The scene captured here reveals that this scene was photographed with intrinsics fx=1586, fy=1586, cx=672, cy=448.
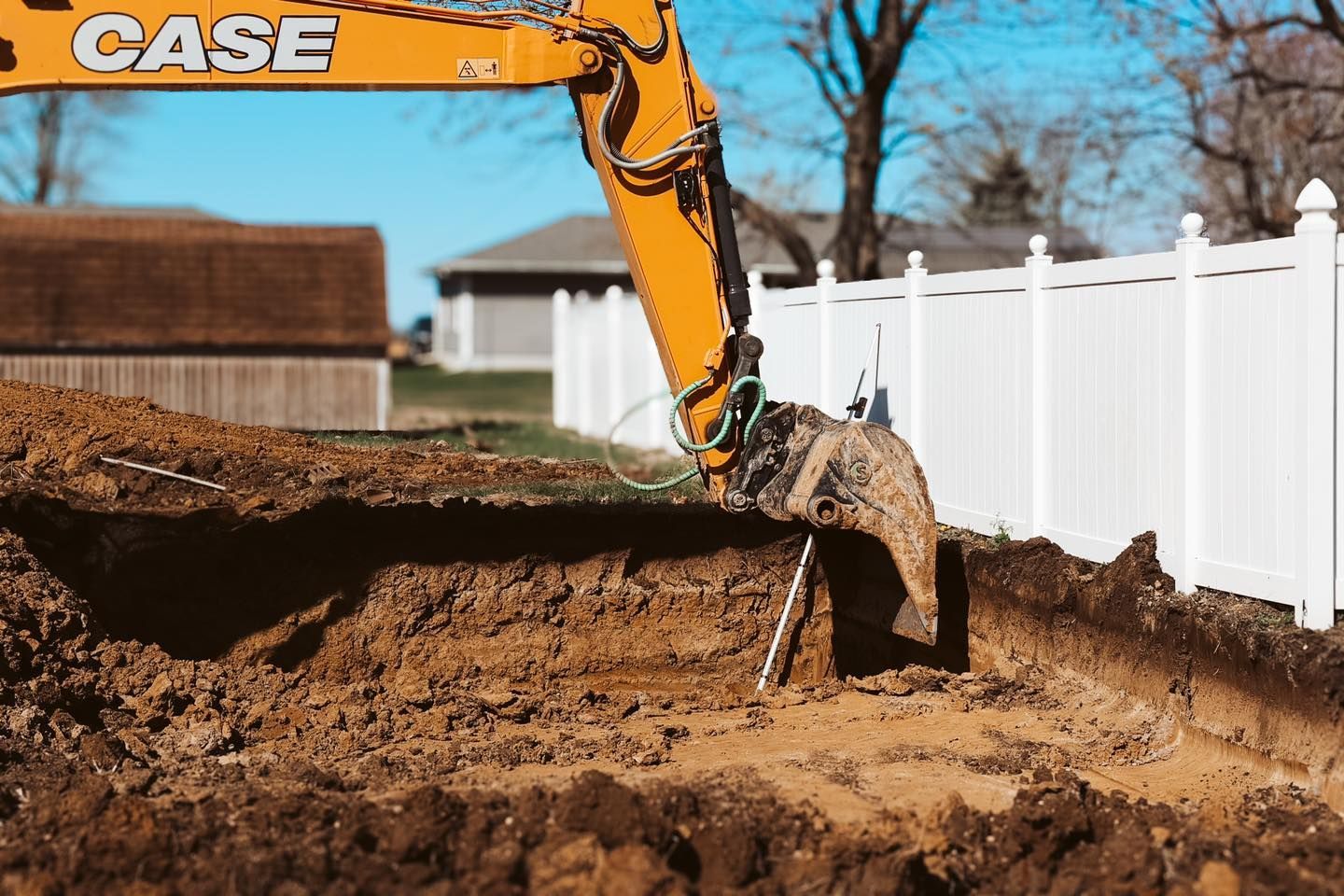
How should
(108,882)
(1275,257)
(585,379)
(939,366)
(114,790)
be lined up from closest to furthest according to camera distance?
1. (108,882)
2. (114,790)
3. (1275,257)
4. (939,366)
5. (585,379)

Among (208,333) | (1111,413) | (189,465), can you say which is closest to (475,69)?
(189,465)

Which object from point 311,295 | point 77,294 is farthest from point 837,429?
point 77,294

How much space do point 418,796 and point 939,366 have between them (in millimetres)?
6004

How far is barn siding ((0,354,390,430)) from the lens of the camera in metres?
22.4

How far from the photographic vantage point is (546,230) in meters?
60.3

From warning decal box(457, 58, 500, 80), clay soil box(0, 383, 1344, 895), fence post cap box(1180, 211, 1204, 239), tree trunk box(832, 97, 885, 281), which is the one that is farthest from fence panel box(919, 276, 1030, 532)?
tree trunk box(832, 97, 885, 281)

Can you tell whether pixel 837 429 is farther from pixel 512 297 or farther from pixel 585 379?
pixel 512 297

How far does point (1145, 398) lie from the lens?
792cm

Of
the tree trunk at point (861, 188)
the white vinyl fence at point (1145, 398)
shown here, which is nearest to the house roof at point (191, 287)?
the tree trunk at point (861, 188)

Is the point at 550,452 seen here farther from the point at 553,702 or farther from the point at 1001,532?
the point at 553,702

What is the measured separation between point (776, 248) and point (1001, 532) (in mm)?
41729

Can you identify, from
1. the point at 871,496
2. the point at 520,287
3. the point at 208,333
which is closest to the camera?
the point at 871,496

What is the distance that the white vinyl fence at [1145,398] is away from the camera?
6.50 m

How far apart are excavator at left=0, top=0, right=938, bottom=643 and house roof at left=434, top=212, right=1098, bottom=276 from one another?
72.4 ft
